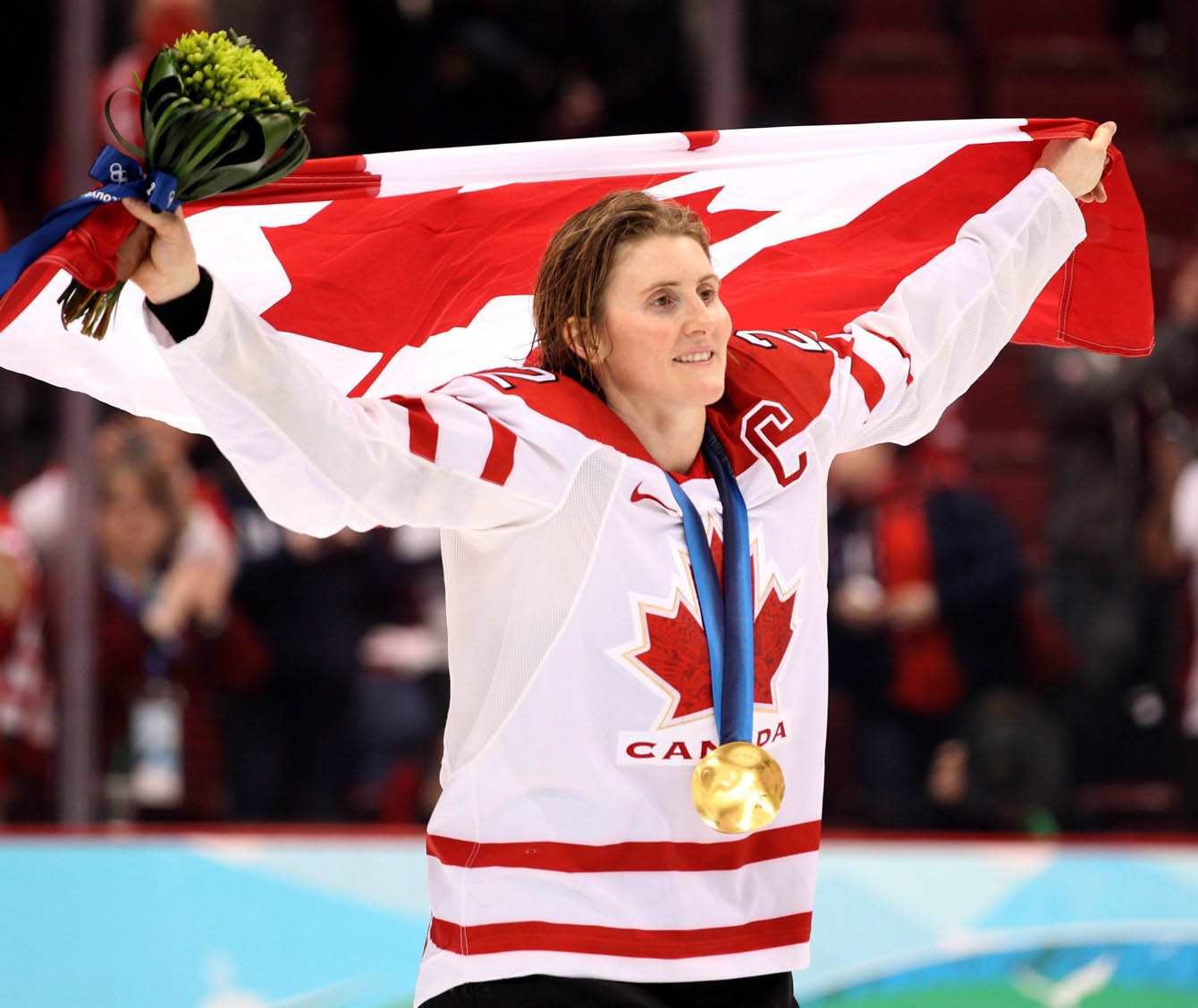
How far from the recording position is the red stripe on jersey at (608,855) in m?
1.99

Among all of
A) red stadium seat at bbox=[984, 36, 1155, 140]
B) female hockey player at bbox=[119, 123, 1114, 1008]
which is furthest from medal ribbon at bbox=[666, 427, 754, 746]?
red stadium seat at bbox=[984, 36, 1155, 140]

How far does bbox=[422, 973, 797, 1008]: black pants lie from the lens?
196 cm

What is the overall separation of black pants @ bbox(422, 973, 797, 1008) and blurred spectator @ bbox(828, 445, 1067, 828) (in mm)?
2879

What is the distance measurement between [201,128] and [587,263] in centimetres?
56

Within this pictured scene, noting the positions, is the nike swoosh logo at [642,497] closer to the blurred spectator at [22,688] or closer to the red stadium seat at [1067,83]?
the blurred spectator at [22,688]

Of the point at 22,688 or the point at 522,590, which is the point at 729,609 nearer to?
the point at 522,590

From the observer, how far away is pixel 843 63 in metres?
6.26

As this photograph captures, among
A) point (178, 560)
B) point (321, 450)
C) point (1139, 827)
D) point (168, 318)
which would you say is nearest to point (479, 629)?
point (321, 450)

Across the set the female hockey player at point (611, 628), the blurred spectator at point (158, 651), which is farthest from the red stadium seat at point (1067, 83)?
the female hockey player at point (611, 628)

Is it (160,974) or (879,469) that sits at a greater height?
(879,469)

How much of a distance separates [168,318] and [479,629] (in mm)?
520

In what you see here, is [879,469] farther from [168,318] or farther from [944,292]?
[168,318]

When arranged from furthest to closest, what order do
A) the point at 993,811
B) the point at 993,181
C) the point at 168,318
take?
the point at 993,811 → the point at 993,181 → the point at 168,318

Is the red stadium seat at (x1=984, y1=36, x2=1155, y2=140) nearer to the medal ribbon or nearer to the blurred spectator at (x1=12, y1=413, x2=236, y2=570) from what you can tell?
the blurred spectator at (x1=12, y1=413, x2=236, y2=570)
